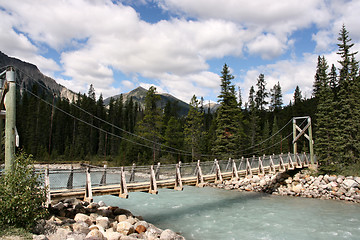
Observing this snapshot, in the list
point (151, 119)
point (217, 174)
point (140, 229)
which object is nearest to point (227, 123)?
point (151, 119)

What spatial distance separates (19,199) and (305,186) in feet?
75.3

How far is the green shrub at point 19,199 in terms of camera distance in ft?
22.8

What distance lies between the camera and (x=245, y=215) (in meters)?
15.1

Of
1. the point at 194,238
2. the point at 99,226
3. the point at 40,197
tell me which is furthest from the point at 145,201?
the point at 40,197

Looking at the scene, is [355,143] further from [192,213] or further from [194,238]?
[194,238]

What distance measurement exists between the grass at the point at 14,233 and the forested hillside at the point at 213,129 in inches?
118

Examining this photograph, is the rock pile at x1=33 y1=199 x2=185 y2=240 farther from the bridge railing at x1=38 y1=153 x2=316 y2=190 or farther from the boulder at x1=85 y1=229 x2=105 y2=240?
the bridge railing at x1=38 y1=153 x2=316 y2=190

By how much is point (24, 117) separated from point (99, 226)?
5160 cm

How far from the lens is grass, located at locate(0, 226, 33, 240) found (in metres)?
6.30

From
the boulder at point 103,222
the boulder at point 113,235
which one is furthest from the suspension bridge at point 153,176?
the boulder at point 113,235

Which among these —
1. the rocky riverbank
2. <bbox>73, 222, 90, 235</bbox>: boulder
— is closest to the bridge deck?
<bbox>73, 222, 90, 235</bbox>: boulder

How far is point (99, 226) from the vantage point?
8.80 m

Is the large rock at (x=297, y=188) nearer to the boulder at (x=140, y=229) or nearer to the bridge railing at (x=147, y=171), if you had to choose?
the bridge railing at (x=147, y=171)

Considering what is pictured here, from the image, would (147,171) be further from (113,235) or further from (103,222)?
(113,235)
